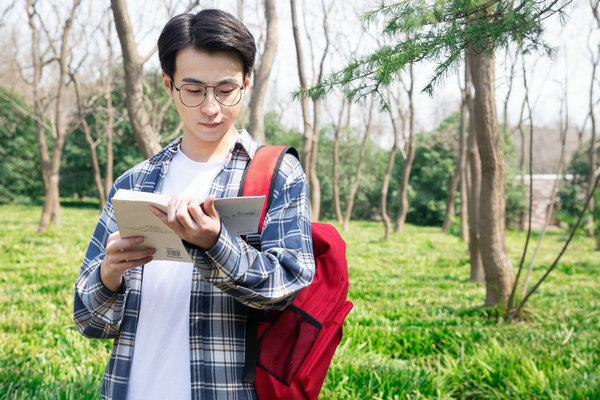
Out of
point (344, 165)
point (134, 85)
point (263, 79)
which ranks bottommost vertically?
point (134, 85)

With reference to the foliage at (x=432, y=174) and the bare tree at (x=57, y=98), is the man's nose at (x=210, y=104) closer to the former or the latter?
the bare tree at (x=57, y=98)

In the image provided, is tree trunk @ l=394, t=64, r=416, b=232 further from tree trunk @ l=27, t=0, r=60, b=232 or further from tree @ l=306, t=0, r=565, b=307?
tree @ l=306, t=0, r=565, b=307

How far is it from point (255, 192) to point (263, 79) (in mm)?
4899

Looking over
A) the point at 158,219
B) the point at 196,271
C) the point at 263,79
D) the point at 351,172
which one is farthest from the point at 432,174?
the point at 158,219

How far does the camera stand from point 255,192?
1262 mm

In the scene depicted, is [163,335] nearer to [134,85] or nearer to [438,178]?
[134,85]

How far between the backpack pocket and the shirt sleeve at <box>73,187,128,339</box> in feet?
1.33

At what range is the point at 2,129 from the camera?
81.0 ft

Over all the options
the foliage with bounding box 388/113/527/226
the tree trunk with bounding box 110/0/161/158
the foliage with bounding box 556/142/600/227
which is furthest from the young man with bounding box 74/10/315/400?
the foliage with bounding box 556/142/600/227

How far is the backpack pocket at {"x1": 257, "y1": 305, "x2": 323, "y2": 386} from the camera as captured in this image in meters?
1.22

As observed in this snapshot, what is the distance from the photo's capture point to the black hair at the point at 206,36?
1276 millimetres

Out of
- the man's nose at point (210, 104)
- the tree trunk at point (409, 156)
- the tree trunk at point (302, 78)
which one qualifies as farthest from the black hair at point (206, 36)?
the tree trunk at point (409, 156)

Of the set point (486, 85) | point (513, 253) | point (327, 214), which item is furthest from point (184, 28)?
point (327, 214)

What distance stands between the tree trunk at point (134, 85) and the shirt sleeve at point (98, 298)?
2.77 metres
